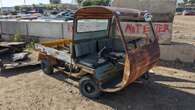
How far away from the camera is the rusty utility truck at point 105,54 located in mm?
5129

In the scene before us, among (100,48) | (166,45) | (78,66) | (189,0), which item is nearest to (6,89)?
(78,66)

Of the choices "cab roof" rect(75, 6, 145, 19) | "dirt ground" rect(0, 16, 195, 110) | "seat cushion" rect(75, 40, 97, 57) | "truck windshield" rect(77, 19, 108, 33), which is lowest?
"dirt ground" rect(0, 16, 195, 110)

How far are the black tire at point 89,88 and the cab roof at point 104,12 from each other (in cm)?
150

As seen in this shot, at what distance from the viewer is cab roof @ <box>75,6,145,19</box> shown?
5.18 metres

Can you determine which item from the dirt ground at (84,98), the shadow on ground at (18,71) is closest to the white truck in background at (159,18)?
the dirt ground at (84,98)

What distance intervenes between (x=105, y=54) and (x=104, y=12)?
3.47 ft

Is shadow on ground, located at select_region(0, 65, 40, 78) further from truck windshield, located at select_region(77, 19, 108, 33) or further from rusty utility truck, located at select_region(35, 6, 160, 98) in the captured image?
truck windshield, located at select_region(77, 19, 108, 33)

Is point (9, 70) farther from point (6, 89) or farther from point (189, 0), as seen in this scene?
point (189, 0)

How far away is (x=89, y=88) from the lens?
5.69 metres

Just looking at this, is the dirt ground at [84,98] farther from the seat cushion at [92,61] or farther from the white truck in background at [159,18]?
the white truck in background at [159,18]

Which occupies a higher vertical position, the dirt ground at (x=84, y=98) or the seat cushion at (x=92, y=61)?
the seat cushion at (x=92, y=61)

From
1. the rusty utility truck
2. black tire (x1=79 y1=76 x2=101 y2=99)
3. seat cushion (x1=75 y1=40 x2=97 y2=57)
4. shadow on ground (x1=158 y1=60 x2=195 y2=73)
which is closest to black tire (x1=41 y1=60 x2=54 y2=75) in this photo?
the rusty utility truck

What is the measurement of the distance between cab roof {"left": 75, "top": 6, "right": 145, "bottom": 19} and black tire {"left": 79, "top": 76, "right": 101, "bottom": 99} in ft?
4.92

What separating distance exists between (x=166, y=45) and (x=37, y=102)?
17.4 ft
